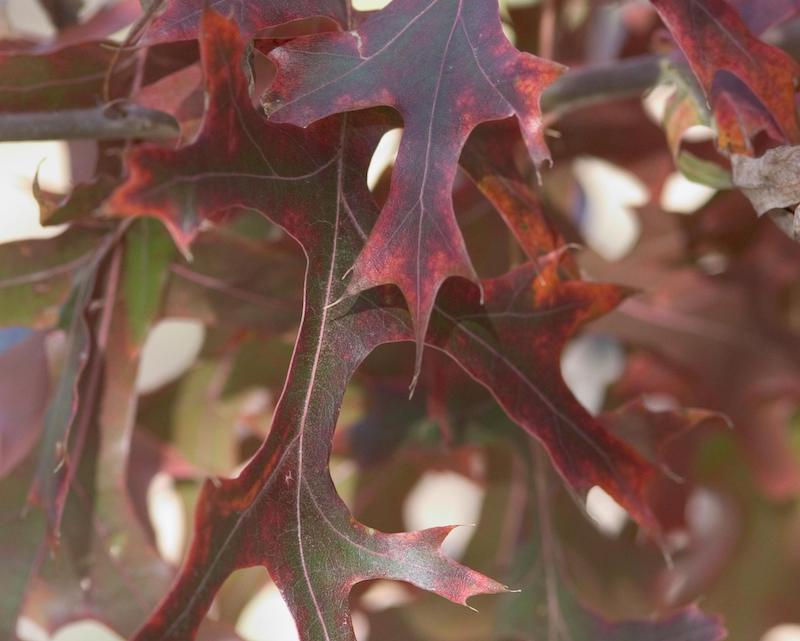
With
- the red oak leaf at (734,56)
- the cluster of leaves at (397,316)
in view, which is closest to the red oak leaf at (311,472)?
the cluster of leaves at (397,316)

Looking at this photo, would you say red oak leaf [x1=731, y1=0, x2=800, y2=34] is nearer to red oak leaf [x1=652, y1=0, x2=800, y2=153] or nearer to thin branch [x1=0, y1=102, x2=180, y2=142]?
red oak leaf [x1=652, y1=0, x2=800, y2=153]

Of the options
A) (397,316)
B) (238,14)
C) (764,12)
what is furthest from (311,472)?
(764,12)

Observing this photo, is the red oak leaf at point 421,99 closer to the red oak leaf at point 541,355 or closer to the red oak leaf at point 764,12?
the red oak leaf at point 541,355

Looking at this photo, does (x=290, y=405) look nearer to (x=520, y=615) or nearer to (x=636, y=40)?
(x=520, y=615)

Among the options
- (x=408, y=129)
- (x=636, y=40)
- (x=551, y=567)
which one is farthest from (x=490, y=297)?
(x=636, y=40)

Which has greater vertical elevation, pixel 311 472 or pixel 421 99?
pixel 421 99

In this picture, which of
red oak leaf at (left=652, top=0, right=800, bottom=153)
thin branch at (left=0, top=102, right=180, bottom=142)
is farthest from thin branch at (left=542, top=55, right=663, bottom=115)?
thin branch at (left=0, top=102, right=180, bottom=142)

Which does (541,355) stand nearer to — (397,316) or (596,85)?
(397,316)
